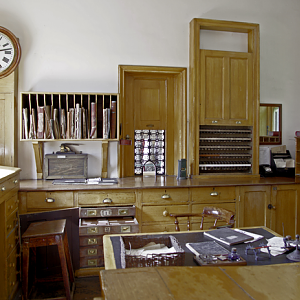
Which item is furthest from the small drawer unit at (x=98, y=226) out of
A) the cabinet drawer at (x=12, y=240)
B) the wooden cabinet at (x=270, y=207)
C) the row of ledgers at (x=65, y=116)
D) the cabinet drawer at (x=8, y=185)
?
the wooden cabinet at (x=270, y=207)

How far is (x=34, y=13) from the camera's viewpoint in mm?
4242

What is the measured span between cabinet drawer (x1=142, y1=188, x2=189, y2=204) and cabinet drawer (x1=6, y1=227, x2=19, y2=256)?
1437 millimetres

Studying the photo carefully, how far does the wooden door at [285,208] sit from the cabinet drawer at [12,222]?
10.1ft

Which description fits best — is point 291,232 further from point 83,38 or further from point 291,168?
point 83,38

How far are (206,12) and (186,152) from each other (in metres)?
2.08

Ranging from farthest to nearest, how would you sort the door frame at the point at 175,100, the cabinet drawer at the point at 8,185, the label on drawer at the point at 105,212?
1. the door frame at the point at 175,100
2. the label on drawer at the point at 105,212
3. the cabinet drawer at the point at 8,185

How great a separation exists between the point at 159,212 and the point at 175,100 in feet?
5.88

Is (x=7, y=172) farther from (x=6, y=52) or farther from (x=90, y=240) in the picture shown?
(x=6, y=52)

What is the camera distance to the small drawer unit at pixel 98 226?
3.42 meters

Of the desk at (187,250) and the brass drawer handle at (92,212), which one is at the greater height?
the desk at (187,250)

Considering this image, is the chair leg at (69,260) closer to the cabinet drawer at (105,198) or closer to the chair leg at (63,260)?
the chair leg at (63,260)

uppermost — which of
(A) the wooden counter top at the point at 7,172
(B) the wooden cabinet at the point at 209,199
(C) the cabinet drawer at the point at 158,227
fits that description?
(A) the wooden counter top at the point at 7,172

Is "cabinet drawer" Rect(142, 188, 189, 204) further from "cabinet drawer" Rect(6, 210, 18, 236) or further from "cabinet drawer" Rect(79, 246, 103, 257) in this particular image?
"cabinet drawer" Rect(6, 210, 18, 236)

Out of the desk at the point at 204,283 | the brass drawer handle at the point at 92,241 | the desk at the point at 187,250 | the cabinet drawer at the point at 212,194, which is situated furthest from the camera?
the cabinet drawer at the point at 212,194
